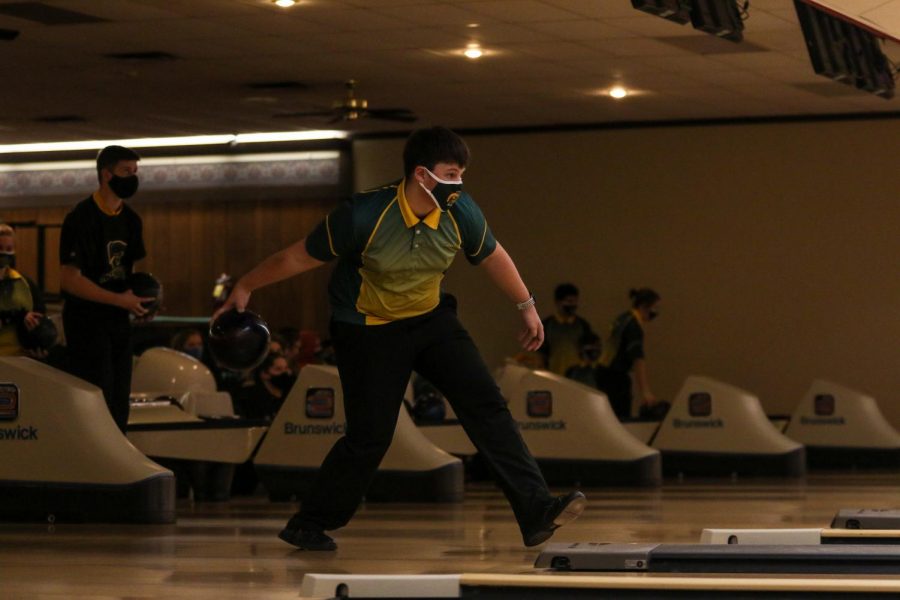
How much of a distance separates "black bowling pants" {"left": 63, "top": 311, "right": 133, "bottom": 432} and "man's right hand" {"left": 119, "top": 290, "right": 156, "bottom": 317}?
156 mm

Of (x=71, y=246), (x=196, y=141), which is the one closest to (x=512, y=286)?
(x=71, y=246)

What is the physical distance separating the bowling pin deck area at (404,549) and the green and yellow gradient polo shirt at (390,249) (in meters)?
0.77

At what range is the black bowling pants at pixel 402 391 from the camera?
17.6ft

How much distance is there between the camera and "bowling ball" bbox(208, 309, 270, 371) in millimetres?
5551

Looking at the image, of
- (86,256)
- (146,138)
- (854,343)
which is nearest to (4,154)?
(146,138)

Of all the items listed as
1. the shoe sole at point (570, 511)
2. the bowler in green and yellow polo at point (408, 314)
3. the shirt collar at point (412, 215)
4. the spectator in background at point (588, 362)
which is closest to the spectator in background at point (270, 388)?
Answer: the spectator in background at point (588, 362)

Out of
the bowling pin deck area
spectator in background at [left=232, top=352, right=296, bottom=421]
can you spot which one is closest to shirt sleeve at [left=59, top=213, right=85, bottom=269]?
the bowling pin deck area

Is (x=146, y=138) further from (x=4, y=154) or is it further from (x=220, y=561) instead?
(x=220, y=561)

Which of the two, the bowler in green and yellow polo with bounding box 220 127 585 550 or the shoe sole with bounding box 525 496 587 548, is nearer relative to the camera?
the shoe sole with bounding box 525 496 587 548

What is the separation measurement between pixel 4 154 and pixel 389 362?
15031 mm

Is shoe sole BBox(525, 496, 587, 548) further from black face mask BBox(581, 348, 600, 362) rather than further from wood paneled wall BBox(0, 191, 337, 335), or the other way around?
wood paneled wall BBox(0, 191, 337, 335)

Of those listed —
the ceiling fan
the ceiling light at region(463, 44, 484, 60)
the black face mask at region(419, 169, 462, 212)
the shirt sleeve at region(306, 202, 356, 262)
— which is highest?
the ceiling light at region(463, 44, 484, 60)

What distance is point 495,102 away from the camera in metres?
16.1

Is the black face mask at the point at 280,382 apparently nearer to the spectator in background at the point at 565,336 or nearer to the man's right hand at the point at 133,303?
the man's right hand at the point at 133,303
